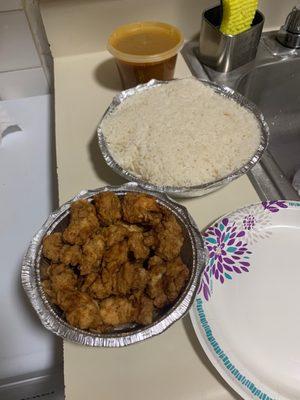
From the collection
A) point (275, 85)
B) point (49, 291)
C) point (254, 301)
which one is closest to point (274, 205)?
point (254, 301)

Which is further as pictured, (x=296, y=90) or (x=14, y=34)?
(x=296, y=90)

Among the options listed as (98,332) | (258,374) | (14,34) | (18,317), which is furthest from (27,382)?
(14,34)

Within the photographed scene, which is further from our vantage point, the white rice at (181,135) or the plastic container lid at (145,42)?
the plastic container lid at (145,42)

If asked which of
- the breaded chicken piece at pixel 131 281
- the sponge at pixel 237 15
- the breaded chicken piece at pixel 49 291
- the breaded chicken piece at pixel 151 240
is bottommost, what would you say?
the breaded chicken piece at pixel 49 291

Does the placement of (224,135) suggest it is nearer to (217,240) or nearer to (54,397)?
(217,240)

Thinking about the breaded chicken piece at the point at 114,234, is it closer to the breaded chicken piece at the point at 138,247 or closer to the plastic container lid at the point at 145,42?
the breaded chicken piece at the point at 138,247

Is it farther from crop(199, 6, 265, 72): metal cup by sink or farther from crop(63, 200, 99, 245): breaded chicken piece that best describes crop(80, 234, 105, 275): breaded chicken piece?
crop(199, 6, 265, 72): metal cup by sink

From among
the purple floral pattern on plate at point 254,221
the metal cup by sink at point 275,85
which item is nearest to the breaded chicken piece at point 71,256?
the purple floral pattern on plate at point 254,221
